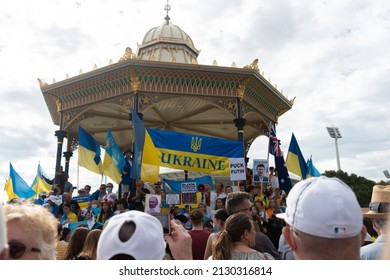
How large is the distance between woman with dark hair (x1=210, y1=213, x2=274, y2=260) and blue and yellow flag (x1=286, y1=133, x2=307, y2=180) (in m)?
10.4

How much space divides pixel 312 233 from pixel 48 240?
63.2 inches

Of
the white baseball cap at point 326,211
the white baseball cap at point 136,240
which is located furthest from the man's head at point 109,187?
the white baseball cap at point 326,211

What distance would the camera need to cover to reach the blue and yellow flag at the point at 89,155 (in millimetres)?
14516

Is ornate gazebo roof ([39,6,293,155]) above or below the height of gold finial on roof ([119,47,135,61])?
below

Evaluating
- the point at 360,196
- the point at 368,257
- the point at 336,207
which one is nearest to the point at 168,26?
the point at 368,257

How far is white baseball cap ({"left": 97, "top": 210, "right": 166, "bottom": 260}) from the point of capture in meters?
2.11

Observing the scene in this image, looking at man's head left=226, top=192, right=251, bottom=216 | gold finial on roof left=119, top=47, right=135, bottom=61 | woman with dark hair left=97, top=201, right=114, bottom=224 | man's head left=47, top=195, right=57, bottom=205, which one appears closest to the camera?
man's head left=226, top=192, right=251, bottom=216

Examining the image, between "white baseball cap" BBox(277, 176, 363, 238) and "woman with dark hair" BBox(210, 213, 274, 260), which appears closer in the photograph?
"white baseball cap" BBox(277, 176, 363, 238)

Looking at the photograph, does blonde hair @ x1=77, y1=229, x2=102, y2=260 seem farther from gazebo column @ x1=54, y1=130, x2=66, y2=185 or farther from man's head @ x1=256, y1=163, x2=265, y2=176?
gazebo column @ x1=54, y1=130, x2=66, y2=185

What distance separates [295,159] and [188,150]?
4.70 meters

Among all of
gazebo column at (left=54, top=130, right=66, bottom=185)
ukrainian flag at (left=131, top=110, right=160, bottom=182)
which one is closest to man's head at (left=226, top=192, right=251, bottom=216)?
ukrainian flag at (left=131, top=110, right=160, bottom=182)

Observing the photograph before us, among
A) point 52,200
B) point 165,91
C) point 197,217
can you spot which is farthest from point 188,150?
point 197,217

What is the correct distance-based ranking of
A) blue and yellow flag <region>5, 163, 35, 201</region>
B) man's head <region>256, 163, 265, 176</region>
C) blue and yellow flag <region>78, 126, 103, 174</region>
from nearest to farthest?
man's head <region>256, 163, 265, 176</region>
blue and yellow flag <region>78, 126, 103, 174</region>
blue and yellow flag <region>5, 163, 35, 201</region>

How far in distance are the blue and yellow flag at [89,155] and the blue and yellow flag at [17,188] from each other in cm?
352
